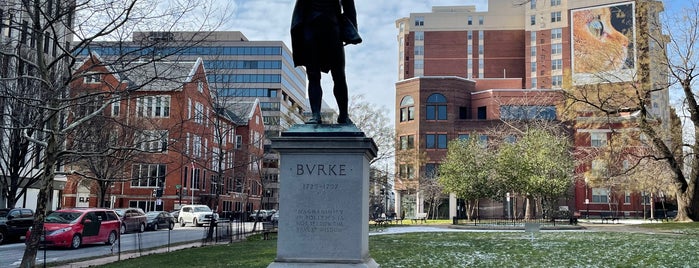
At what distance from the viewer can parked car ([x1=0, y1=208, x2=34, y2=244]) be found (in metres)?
26.7

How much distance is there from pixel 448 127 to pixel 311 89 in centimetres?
6223

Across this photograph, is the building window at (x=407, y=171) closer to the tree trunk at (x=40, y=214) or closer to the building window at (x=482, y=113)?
the building window at (x=482, y=113)

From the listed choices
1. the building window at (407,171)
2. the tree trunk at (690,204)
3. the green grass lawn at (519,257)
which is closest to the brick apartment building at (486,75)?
the building window at (407,171)

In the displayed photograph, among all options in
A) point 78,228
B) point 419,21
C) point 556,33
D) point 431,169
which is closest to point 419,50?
point 419,21

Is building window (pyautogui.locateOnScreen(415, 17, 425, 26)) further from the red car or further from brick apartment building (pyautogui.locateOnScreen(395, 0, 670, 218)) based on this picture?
the red car

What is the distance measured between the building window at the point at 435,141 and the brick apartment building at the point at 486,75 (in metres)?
0.12

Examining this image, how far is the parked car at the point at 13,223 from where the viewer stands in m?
26.7

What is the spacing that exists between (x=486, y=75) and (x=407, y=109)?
3631 centimetres

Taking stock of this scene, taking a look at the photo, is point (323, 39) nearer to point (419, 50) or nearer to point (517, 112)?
point (517, 112)

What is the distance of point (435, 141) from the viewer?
70.5m

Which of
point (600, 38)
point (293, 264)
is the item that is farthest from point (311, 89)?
point (600, 38)

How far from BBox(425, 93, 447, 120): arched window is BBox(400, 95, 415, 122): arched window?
2.02 metres

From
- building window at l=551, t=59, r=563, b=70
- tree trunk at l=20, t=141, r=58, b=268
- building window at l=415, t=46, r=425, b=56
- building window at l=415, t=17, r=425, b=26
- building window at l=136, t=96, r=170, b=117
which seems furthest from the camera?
building window at l=415, t=46, r=425, b=56

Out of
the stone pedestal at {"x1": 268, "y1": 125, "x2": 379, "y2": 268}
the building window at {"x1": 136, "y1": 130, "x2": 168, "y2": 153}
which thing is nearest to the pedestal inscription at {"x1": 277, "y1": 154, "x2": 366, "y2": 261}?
the stone pedestal at {"x1": 268, "y1": 125, "x2": 379, "y2": 268}
